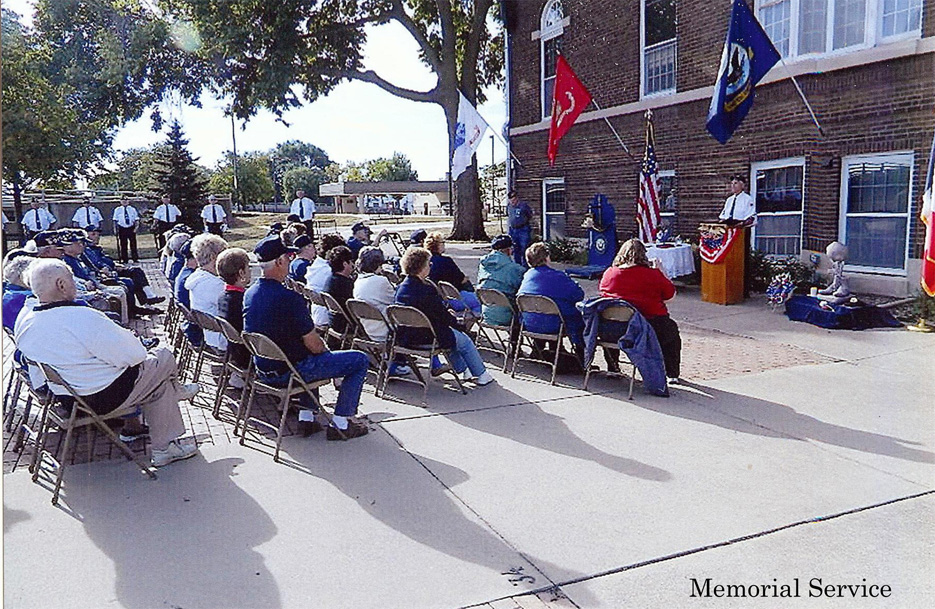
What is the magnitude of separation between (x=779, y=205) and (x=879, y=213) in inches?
75.5

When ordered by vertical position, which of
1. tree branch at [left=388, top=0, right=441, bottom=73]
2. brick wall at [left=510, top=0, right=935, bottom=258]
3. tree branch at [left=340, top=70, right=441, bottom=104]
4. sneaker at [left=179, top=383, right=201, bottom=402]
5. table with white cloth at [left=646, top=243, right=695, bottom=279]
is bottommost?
sneaker at [left=179, top=383, right=201, bottom=402]

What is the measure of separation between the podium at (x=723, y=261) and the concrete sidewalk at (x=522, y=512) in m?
4.49

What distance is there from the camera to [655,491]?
415cm

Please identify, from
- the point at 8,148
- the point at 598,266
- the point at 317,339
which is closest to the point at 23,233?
the point at 8,148

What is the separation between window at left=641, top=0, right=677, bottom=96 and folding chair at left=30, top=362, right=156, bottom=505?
12.6 meters

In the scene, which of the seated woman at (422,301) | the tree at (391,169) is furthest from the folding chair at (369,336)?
the tree at (391,169)

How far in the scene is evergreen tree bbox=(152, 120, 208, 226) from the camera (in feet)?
95.3

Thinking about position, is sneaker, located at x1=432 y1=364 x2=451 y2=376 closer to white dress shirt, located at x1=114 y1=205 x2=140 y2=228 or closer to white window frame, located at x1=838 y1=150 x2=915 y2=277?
white window frame, located at x1=838 y1=150 x2=915 y2=277

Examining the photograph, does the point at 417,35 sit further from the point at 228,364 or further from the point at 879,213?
the point at 228,364

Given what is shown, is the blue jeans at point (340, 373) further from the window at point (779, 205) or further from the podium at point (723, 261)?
the window at point (779, 205)

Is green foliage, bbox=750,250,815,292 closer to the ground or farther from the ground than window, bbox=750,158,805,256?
closer to the ground

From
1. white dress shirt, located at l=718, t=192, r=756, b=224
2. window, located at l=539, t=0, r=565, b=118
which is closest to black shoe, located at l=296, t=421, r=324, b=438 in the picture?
white dress shirt, located at l=718, t=192, r=756, b=224

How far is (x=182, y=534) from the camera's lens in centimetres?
371

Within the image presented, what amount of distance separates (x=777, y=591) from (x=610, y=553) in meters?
0.74
